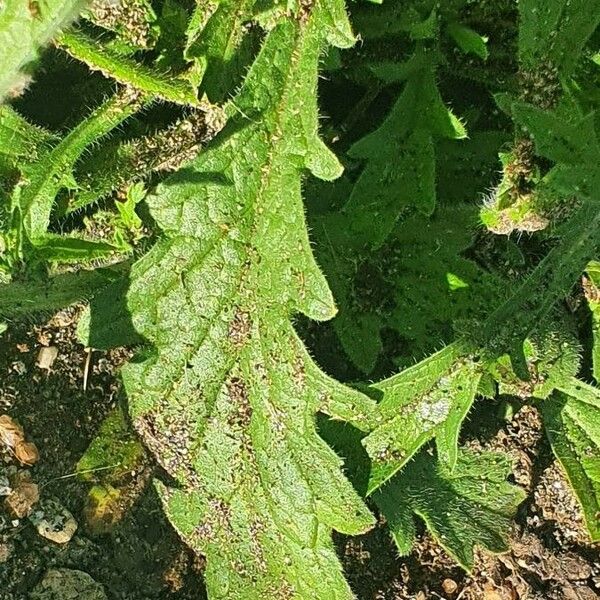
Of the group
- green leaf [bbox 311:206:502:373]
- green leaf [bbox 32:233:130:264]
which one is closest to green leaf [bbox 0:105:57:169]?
green leaf [bbox 32:233:130:264]

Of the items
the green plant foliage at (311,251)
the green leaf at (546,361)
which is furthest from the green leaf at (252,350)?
the green leaf at (546,361)

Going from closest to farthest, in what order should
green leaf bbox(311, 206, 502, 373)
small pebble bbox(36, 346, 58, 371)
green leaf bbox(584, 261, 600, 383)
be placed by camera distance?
green leaf bbox(311, 206, 502, 373) → green leaf bbox(584, 261, 600, 383) → small pebble bbox(36, 346, 58, 371)

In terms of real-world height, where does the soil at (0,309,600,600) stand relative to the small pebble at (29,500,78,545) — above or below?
above

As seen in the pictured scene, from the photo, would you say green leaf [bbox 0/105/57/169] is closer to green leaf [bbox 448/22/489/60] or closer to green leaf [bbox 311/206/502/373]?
green leaf [bbox 311/206/502/373]

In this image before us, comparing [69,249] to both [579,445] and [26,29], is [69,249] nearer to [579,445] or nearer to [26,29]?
[26,29]

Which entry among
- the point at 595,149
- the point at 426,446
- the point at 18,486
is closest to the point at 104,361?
the point at 18,486

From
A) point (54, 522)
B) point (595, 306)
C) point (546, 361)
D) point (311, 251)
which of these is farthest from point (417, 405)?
point (54, 522)

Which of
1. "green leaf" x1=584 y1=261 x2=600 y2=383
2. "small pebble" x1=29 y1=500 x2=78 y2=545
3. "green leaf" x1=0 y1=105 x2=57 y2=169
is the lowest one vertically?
"small pebble" x1=29 y1=500 x2=78 y2=545
